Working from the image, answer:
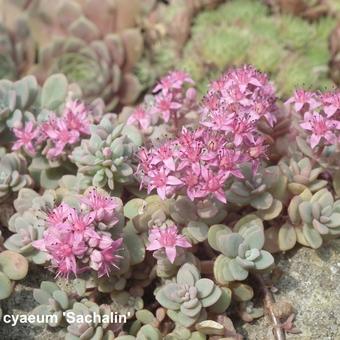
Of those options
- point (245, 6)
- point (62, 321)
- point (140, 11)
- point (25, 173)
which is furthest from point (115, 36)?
point (62, 321)

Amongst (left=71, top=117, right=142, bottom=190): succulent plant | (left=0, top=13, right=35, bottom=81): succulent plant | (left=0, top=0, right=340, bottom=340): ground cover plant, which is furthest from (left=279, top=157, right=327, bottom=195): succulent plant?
(left=0, top=13, right=35, bottom=81): succulent plant

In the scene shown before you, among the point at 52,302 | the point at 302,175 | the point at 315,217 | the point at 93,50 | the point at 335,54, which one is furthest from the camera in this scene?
the point at 335,54

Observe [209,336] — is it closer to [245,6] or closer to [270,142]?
[270,142]

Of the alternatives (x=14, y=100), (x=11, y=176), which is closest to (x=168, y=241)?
(x=11, y=176)

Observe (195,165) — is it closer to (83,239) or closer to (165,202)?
(165,202)

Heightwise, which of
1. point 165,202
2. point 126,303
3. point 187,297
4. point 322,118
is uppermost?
point 322,118

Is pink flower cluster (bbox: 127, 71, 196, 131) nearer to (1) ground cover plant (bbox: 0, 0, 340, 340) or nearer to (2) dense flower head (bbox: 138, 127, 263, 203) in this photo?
(1) ground cover plant (bbox: 0, 0, 340, 340)

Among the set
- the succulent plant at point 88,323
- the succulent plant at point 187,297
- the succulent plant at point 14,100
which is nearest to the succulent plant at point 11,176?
the succulent plant at point 14,100
